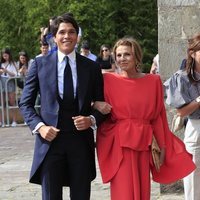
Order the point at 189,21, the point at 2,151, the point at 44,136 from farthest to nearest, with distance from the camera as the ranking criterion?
the point at 2,151
the point at 189,21
the point at 44,136

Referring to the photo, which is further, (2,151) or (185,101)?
(2,151)

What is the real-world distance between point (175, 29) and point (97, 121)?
2448 millimetres

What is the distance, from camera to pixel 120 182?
5152 mm

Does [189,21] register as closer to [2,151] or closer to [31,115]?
[31,115]

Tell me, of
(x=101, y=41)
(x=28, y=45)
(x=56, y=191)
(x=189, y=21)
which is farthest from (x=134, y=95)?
(x=28, y=45)

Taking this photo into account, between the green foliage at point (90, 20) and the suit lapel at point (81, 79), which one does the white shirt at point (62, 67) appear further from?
the green foliage at point (90, 20)

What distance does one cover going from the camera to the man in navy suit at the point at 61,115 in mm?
4898

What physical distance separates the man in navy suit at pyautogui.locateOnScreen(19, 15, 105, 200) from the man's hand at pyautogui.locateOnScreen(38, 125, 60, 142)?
32 millimetres

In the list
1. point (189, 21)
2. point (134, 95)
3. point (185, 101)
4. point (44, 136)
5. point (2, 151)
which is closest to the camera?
point (44, 136)

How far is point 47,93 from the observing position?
4898mm

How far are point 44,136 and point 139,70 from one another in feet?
3.28

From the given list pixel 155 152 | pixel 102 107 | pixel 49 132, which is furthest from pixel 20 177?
pixel 49 132

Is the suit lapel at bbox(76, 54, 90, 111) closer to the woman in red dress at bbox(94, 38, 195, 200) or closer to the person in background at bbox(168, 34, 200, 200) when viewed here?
the woman in red dress at bbox(94, 38, 195, 200)

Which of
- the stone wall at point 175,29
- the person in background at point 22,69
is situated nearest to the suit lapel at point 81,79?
the stone wall at point 175,29
